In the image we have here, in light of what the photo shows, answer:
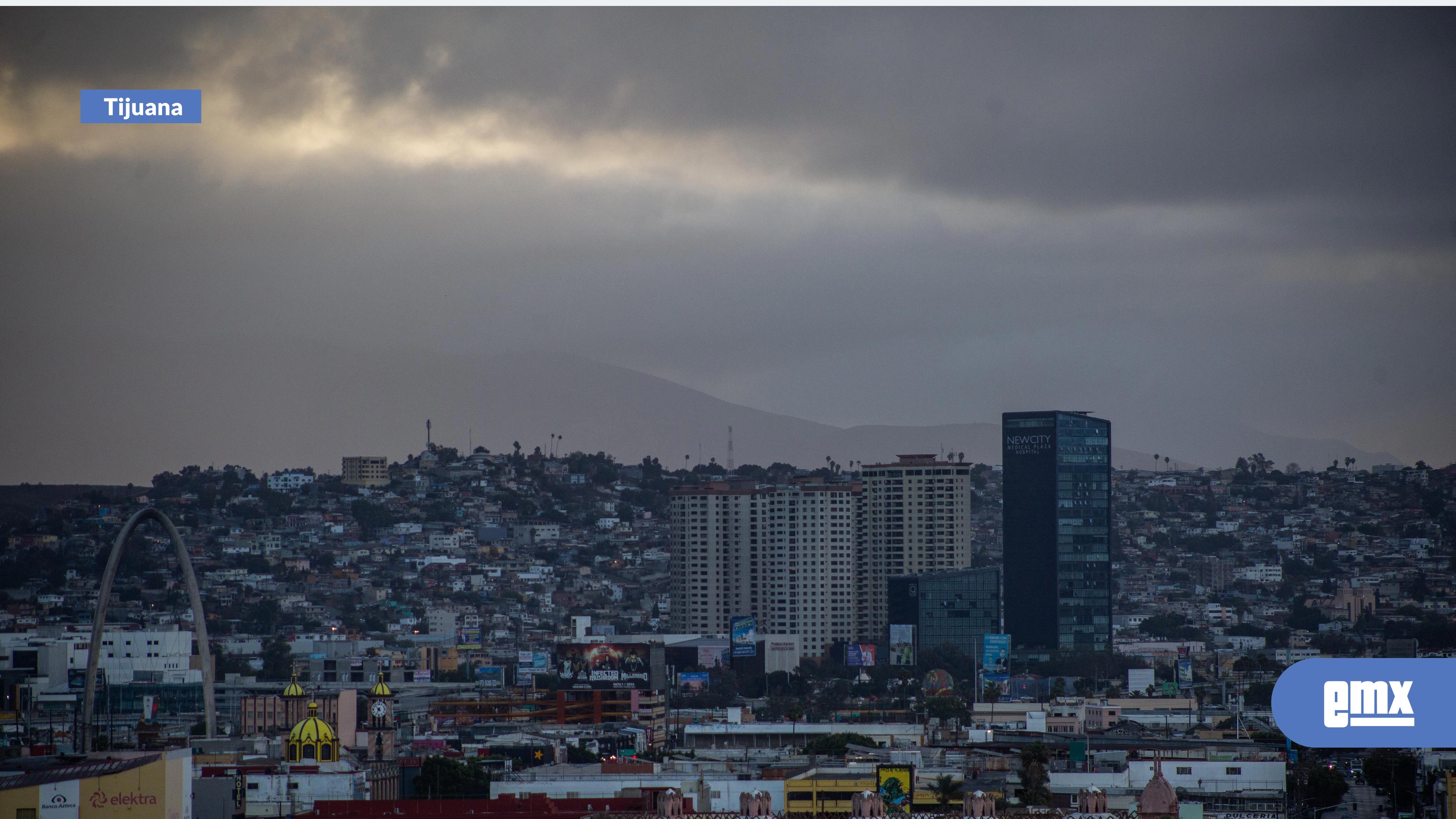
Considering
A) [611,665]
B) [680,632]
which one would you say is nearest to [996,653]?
[611,665]

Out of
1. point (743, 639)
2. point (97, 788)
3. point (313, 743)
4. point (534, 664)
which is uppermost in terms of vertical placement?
point (743, 639)

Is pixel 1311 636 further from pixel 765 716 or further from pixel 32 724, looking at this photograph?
pixel 32 724

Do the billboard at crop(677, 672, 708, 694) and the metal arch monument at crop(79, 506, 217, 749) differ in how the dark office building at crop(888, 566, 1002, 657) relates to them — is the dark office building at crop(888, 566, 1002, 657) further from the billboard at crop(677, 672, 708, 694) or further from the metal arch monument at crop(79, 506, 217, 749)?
the metal arch monument at crop(79, 506, 217, 749)

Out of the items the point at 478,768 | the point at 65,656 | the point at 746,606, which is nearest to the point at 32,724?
the point at 65,656

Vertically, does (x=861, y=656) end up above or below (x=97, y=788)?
above

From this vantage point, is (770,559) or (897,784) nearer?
(897,784)

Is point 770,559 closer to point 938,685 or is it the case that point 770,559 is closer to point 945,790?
point 938,685

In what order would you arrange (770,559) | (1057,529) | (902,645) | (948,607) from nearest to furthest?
(902,645)
(948,607)
(1057,529)
(770,559)
